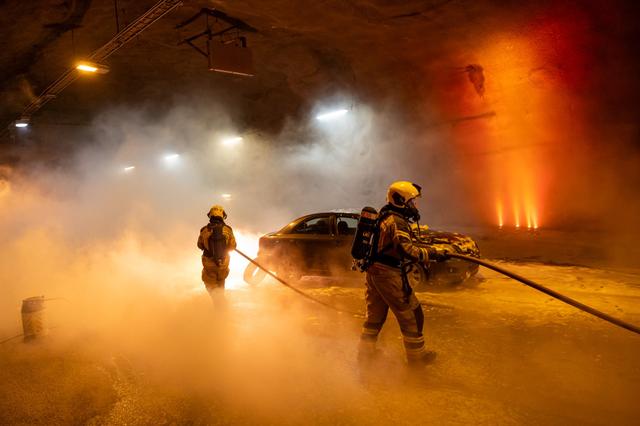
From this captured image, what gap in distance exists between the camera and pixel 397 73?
14570 millimetres

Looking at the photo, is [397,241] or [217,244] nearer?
[397,241]

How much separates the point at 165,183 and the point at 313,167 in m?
12.6

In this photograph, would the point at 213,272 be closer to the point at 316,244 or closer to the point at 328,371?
the point at 328,371

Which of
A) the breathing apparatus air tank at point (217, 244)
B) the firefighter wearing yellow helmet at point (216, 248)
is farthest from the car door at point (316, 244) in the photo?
the breathing apparatus air tank at point (217, 244)

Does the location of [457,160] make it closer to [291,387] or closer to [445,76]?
[445,76]

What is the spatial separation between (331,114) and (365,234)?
43.5ft

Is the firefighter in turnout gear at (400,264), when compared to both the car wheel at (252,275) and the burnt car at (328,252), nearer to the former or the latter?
the burnt car at (328,252)

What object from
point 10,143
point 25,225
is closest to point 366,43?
point 25,225

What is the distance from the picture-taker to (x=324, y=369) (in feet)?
15.2

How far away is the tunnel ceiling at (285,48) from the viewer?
33.4 feet

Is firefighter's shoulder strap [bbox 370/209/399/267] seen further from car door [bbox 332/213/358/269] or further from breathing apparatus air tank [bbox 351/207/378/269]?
car door [bbox 332/213/358/269]

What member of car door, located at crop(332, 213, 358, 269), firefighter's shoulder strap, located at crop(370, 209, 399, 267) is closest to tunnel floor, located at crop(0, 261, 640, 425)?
firefighter's shoulder strap, located at crop(370, 209, 399, 267)

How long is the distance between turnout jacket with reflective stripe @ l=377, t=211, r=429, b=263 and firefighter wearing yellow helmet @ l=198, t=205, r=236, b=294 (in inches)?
114

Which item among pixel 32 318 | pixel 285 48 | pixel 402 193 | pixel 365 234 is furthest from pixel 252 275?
pixel 285 48
